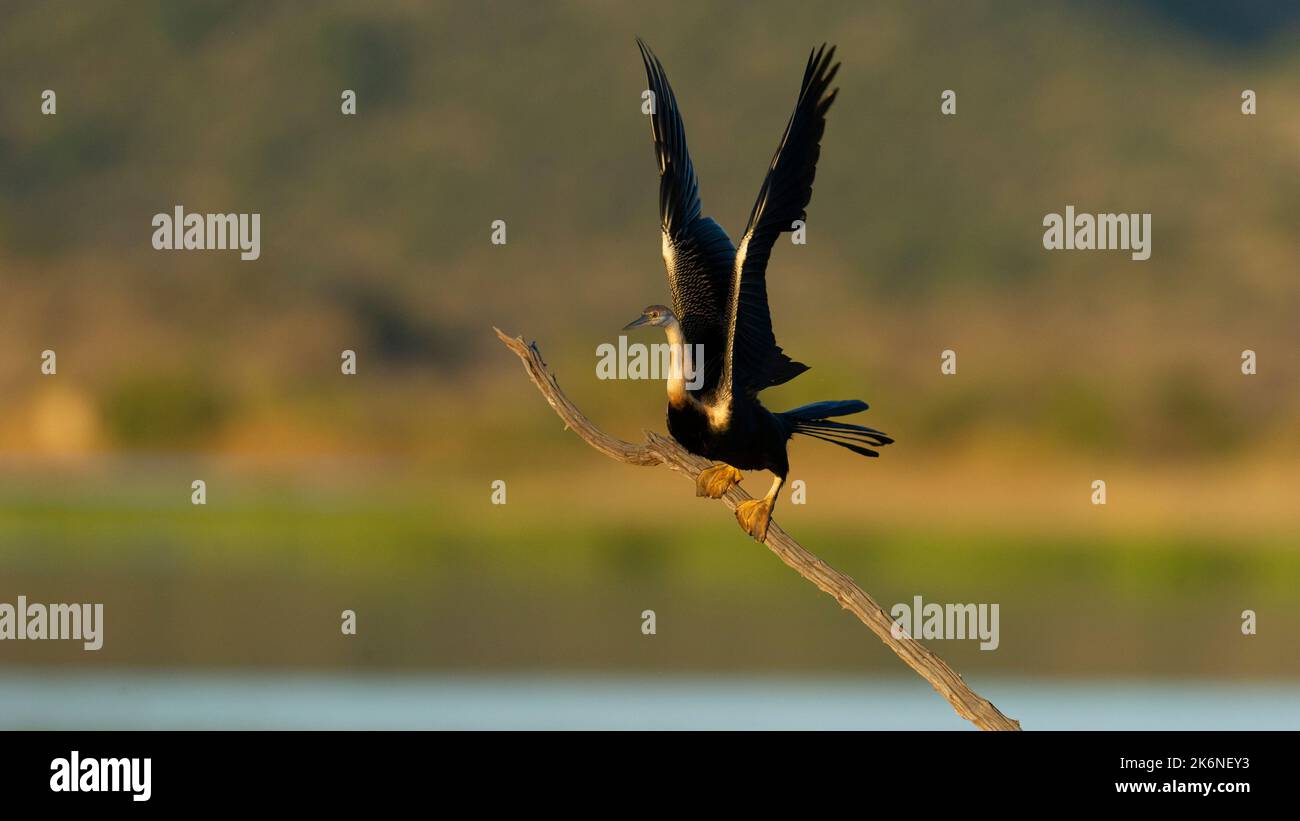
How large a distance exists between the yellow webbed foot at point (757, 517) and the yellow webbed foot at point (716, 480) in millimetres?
216

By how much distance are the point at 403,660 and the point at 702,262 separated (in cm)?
1706

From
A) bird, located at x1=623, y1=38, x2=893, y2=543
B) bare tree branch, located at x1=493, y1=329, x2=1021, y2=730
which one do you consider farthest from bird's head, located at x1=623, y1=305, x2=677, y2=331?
bare tree branch, located at x1=493, y1=329, x2=1021, y2=730

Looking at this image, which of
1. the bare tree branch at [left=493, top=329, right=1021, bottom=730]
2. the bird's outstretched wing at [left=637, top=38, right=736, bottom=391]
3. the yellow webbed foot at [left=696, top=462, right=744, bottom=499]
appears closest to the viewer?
the bare tree branch at [left=493, top=329, right=1021, bottom=730]

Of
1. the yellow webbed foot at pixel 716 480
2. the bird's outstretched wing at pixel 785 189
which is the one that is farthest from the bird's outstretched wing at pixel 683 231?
the yellow webbed foot at pixel 716 480

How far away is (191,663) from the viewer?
23828 mm

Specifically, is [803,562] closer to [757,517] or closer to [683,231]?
[757,517]

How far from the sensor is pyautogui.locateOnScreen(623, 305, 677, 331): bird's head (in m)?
6.97

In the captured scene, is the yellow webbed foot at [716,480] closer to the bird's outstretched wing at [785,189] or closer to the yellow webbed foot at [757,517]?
the yellow webbed foot at [757,517]

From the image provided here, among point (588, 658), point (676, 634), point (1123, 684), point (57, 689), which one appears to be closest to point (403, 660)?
point (588, 658)

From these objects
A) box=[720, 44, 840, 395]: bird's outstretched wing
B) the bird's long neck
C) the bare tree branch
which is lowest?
the bare tree branch

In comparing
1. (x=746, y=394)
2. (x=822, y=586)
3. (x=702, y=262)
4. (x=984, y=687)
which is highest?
(x=702, y=262)

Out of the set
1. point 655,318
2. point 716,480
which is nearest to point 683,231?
point 655,318

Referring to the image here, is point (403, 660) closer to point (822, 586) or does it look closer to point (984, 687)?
point (984, 687)

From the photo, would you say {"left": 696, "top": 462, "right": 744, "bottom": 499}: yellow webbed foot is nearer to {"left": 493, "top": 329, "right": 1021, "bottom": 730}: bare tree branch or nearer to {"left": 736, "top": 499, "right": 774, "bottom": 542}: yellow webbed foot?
{"left": 493, "top": 329, "right": 1021, "bottom": 730}: bare tree branch
